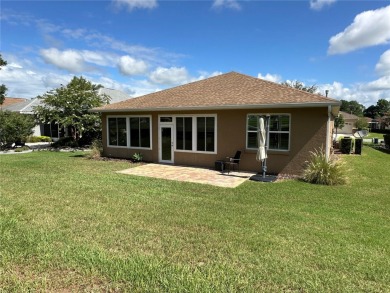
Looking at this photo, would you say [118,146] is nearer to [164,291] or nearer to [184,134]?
[184,134]

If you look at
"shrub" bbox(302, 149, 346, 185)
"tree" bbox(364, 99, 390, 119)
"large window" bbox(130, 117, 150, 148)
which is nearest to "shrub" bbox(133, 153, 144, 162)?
"large window" bbox(130, 117, 150, 148)

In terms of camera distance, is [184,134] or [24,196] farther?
[184,134]

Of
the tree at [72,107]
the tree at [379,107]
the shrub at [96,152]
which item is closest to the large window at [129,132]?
the shrub at [96,152]

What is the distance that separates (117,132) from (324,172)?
38.2 feet

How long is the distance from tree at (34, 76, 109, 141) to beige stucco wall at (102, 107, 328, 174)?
8.01 metres

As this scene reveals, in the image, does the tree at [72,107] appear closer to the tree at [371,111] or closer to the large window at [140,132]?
the large window at [140,132]

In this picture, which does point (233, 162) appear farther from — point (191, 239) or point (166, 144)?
point (191, 239)

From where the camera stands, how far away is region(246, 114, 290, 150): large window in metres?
11.6

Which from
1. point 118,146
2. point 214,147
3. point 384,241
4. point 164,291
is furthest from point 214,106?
point 164,291

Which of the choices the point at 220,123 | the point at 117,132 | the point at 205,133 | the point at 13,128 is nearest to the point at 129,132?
the point at 117,132

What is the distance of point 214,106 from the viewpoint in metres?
12.5

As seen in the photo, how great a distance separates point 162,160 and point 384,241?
37.1ft

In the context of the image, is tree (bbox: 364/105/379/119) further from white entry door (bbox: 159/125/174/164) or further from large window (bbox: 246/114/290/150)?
white entry door (bbox: 159/125/174/164)

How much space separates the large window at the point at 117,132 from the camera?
16.3 metres
